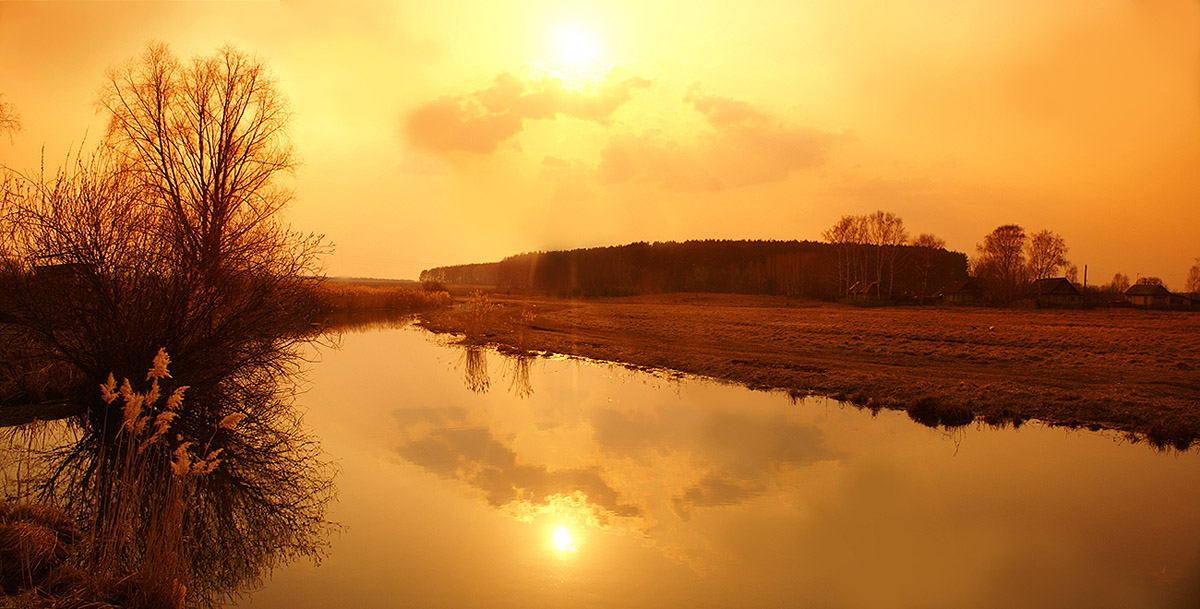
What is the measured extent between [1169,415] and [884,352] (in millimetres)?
9867

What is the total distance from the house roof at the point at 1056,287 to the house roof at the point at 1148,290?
7.17 meters

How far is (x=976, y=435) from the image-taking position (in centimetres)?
1126

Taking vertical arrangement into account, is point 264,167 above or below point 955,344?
above

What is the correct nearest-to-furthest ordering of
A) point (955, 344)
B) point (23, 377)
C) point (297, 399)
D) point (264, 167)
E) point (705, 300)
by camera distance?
point (23, 377) → point (297, 399) → point (264, 167) → point (955, 344) → point (705, 300)

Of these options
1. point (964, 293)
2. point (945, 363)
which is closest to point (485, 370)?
point (945, 363)

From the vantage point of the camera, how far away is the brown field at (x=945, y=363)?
12648mm

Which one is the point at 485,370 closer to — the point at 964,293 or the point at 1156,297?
the point at 964,293

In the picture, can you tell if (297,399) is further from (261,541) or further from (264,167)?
(264,167)

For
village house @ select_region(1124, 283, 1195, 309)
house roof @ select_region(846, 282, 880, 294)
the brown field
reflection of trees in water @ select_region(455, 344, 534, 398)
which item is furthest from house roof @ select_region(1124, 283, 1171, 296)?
reflection of trees in water @ select_region(455, 344, 534, 398)

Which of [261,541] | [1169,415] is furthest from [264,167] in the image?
[1169,415]

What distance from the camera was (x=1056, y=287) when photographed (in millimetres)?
65938

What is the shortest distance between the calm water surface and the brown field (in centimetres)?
128

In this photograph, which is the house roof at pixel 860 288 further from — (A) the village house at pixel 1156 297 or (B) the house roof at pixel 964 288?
(A) the village house at pixel 1156 297

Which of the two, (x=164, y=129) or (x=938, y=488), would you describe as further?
(x=164, y=129)
